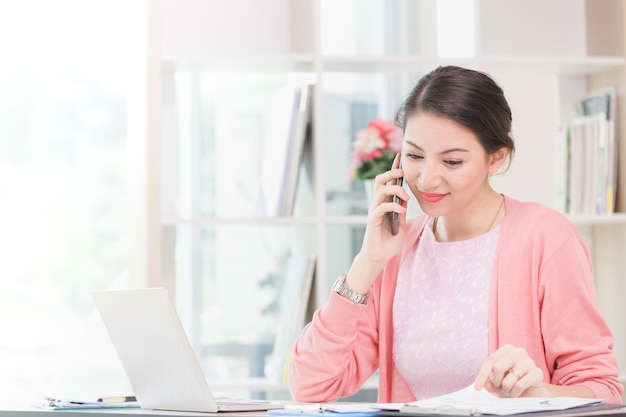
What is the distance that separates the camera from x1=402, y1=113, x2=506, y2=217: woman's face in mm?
1915

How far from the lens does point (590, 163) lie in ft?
9.47

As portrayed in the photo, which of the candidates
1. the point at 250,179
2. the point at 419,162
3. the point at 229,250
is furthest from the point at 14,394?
the point at 419,162

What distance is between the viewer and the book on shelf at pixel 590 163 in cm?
288

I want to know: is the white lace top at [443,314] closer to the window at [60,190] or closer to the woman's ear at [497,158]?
the woman's ear at [497,158]

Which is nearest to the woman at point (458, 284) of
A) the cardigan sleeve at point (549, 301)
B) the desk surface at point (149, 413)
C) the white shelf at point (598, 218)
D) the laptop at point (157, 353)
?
the cardigan sleeve at point (549, 301)

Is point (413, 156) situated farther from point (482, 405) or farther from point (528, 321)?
point (482, 405)

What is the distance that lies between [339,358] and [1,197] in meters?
1.80

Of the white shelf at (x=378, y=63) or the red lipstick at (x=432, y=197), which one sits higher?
the white shelf at (x=378, y=63)

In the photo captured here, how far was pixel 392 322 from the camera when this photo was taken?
80.6 inches

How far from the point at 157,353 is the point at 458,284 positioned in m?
0.71

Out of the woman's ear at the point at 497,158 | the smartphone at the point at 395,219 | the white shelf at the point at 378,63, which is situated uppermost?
the white shelf at the point at 378,63

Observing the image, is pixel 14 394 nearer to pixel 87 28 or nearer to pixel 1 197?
pixel 1 197

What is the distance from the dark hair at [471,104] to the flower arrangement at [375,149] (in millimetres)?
858

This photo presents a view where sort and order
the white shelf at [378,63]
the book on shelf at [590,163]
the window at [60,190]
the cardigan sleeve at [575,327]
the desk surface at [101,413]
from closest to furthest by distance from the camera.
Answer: the desk surface at [101,413], the cardigan sleeve at [575,327], the white shelf at [378,63], the book on shelf at [590,163], the window at [60,190]
